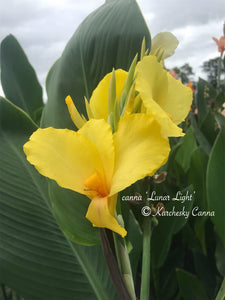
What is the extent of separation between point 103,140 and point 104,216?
0.07m

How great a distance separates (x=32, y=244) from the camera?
0.59 m

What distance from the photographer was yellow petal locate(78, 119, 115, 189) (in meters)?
0.30

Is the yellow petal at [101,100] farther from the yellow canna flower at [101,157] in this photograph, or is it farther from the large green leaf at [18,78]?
the large green leaf at [18,78]

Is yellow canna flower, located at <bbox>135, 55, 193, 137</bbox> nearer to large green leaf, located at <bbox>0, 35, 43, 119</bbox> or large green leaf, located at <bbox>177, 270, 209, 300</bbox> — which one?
large green leaf, located at <bbox>177, 270, 209, 300</bbox>

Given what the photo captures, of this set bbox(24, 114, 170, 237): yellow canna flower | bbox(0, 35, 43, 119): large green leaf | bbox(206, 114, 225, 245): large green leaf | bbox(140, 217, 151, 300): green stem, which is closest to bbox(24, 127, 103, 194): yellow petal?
bbox(24, 114, 170, 237): yellow canna flower

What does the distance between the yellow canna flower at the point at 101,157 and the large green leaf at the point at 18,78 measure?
61 cm

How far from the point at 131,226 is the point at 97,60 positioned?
0.34 m

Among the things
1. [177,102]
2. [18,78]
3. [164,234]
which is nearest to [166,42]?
[177,102]

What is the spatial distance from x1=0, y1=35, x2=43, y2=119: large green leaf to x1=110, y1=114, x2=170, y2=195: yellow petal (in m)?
0.64

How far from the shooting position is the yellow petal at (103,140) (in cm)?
30

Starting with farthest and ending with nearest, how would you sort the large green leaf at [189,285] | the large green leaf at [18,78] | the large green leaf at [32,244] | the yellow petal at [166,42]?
the large green leaf at [18,78], the large green leaf at [189,285], the large green leaf at [32,244], the yellow petal at [166,42]

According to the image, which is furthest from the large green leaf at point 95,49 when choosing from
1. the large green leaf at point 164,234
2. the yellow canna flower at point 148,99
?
the large green leaf at point 164,234

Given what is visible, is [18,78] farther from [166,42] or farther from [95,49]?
[166,42]

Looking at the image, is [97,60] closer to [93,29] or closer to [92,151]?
[93,29]
